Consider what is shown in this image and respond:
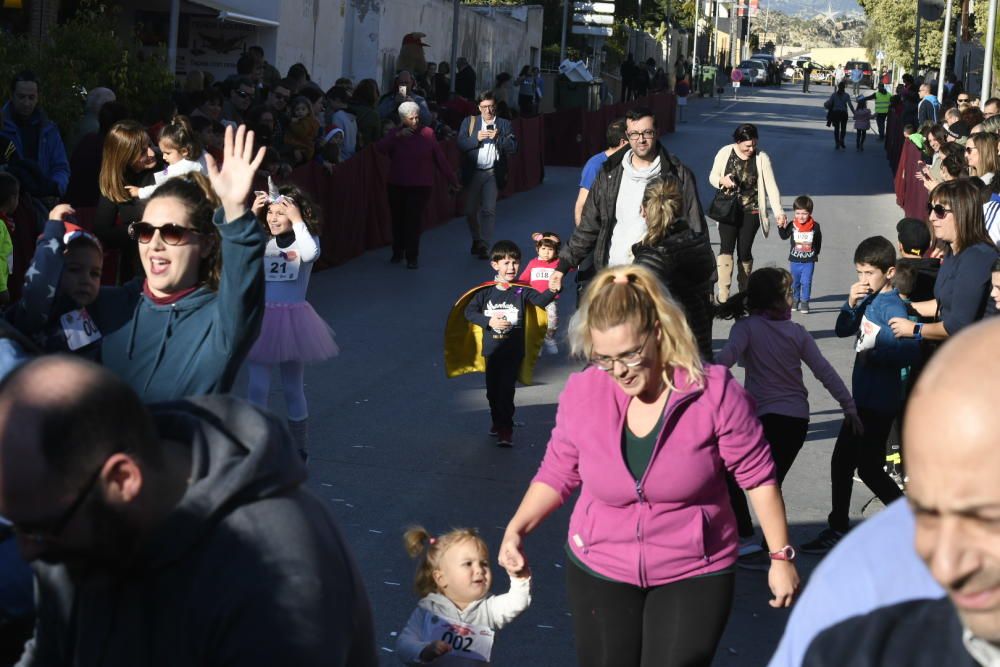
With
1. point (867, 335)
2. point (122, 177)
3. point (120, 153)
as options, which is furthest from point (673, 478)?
point (122, 177)

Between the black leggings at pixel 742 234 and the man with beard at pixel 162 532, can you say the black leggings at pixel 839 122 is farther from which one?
the man with beard at pixel 162 532

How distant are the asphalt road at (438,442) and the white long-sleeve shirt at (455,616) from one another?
3.26ft

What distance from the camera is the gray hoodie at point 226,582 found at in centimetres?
246

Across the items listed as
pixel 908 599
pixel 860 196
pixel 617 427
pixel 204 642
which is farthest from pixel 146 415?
pixel 860 196

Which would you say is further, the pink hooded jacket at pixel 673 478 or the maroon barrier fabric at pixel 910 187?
the maroon barrier fabric at pixel 910 187

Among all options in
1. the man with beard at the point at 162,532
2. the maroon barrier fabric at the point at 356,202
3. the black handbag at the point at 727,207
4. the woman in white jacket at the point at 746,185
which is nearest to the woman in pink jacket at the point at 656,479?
the man with beard at the point at 162,532

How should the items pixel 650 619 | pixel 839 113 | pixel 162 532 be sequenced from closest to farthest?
pixel 162 532 → pixel 650 619 → pixel 839 113

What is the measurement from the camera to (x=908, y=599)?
2125 mm

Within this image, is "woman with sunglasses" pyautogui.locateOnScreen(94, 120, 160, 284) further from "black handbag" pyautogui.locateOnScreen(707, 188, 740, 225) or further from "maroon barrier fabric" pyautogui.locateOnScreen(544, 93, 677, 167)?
"maroon barrier fabric" pyautogui.locateOnScreen(544, 93, 677, 167)

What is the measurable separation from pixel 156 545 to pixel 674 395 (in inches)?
93.2

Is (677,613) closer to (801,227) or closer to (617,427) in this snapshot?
Result: (617,427)

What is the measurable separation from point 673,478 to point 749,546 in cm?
323

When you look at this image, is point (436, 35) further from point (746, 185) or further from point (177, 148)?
point (177, 148)

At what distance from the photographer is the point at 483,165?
57.8ft
